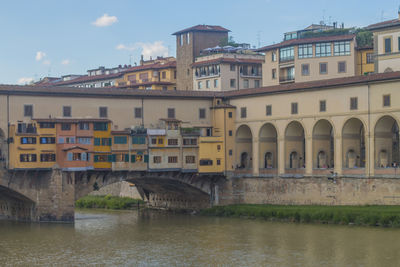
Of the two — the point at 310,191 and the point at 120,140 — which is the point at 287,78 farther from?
the point at 120,140

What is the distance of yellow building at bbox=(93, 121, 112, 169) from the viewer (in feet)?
197

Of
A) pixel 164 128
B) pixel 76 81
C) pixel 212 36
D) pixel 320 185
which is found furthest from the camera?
pixel 76 81

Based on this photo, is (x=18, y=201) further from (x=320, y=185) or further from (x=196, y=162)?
(x=320, y=185)

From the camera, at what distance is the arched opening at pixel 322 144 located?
2443 inches

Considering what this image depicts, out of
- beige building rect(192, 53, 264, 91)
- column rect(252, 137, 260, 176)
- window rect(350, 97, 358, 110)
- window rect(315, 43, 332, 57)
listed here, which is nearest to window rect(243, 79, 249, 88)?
beige building rect(192, 53, 264, 91)

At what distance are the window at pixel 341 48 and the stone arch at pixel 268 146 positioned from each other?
13.3 meters

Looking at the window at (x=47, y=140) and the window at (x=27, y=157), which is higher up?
the window at (x=47, y=140)

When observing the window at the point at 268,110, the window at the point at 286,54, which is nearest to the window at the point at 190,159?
the window at the point at 268,110

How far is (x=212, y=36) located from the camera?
91625 millimetres

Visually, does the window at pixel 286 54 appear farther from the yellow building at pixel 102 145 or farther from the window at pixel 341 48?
the yellow building at pixel 102 145

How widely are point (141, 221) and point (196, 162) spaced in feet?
20.8

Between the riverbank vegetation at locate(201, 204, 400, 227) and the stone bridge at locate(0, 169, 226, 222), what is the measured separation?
2790 millimetres

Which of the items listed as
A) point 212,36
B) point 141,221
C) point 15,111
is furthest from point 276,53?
point 15,111

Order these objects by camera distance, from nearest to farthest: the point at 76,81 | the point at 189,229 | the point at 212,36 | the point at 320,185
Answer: the point at 189,229, the point at 320,185, the point at 212,36, the point at 76,81
